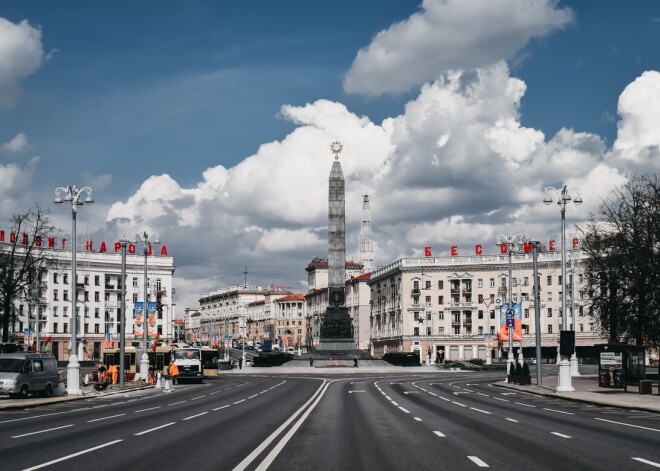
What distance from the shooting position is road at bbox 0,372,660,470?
49.8ft

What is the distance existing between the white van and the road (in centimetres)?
526

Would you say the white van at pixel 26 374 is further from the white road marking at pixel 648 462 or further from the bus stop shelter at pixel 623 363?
the white road marking at pixel 648 462

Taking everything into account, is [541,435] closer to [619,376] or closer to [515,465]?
[515,465]

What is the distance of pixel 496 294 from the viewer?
14400 cm

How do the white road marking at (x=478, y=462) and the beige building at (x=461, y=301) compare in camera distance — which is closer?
the white road marking at (x=478, y=462)

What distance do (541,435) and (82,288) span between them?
446 feet

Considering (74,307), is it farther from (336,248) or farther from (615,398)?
→ (336,248)

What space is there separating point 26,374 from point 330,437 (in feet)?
75.9

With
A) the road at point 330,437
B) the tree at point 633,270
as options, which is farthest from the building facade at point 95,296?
the road at point 330,437

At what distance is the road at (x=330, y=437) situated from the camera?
49.8 ft

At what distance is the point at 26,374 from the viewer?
128ft

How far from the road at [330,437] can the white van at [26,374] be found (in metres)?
5.26

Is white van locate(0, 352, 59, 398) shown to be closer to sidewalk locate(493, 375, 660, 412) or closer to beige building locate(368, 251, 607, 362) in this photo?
sidewalk locate(493, 375, 660, 412)

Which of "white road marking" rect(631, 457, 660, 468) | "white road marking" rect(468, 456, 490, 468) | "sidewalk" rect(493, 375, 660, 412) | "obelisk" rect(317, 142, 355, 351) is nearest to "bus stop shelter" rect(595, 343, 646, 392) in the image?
"sidewalk" rect(493, 375, 660, 412)
